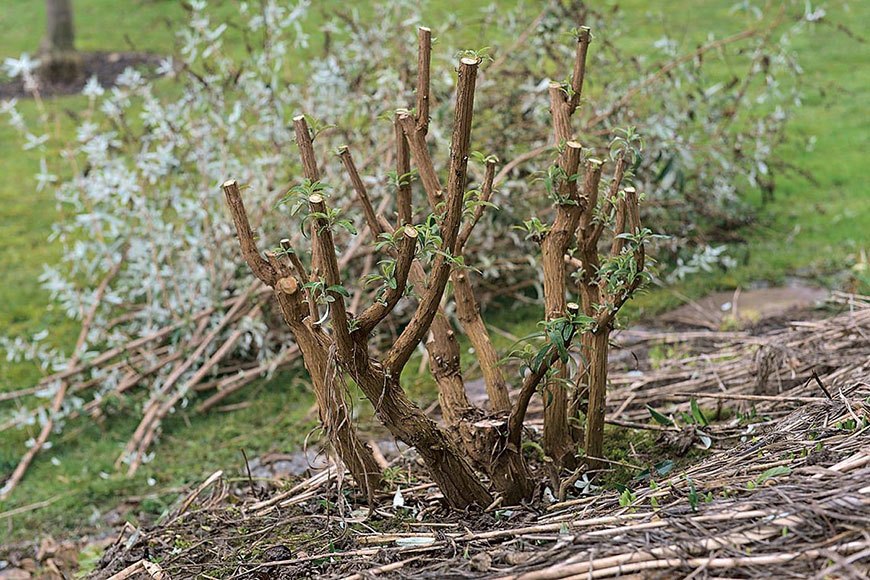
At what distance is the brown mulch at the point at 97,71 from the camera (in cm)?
1228

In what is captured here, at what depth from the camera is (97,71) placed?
13039mm

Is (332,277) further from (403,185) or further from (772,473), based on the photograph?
(772,473)

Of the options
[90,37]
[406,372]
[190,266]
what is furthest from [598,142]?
[90,37]

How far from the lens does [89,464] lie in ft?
15.3

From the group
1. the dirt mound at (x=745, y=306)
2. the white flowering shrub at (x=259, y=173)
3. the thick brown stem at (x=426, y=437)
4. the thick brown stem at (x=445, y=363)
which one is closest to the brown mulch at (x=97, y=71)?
the white flowering shrub at (x=259, y=173)

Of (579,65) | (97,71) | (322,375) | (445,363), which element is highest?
(97,71)

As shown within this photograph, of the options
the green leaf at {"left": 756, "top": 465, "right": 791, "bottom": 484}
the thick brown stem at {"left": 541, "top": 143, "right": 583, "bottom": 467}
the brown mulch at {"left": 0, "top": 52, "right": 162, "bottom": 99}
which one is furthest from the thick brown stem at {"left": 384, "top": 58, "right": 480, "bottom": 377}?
the brown mulch at {"left": 0, "top": 52, "right": 162, "bottom": 99}

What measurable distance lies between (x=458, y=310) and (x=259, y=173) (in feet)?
10.6

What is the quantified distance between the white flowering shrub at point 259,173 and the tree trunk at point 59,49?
7.12 metres

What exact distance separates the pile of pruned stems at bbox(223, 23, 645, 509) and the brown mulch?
10.2 m

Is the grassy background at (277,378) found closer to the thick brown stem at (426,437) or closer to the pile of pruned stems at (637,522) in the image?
the pile of pruned stems at (637,522)

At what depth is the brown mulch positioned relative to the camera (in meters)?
12.3

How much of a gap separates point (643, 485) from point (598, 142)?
3.48 m

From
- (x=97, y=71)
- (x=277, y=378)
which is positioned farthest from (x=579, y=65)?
(x=97, y=71)
